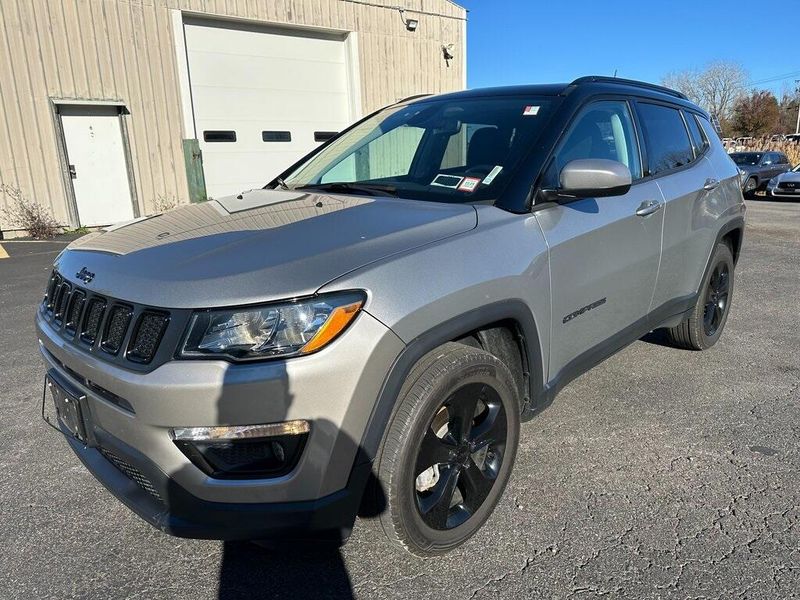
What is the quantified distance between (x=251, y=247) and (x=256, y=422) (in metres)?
0.62

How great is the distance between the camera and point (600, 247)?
2775mm

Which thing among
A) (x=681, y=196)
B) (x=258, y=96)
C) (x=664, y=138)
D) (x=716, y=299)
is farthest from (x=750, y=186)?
(x=681, y=196)

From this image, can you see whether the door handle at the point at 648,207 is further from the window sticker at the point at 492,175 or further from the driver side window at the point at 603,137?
the window sticker at the point at 492,175

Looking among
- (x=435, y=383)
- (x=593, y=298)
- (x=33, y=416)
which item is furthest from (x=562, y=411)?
(x=33, y=416)

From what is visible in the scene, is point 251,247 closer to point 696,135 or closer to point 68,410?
point 68,410

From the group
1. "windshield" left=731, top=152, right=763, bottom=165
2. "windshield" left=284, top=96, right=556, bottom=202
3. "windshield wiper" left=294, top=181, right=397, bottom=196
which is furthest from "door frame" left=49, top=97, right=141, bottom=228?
"windshield" left=731, top=152, right=763, bottom=165

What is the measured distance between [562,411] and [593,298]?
91 centimetres

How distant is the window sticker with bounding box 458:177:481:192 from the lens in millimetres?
2568

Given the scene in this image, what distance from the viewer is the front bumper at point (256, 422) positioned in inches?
66.8

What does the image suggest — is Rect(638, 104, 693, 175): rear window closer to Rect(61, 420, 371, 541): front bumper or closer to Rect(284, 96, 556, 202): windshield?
Rect(284, 96, 556, 202): windshield

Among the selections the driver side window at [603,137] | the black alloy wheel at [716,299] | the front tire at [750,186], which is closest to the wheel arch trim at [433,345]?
the driver side window at [603,137]

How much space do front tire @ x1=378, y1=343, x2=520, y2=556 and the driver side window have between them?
1061 millimetres

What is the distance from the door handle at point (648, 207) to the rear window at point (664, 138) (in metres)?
0.23

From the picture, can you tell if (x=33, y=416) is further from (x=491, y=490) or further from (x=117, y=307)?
(x=491, y=490)
